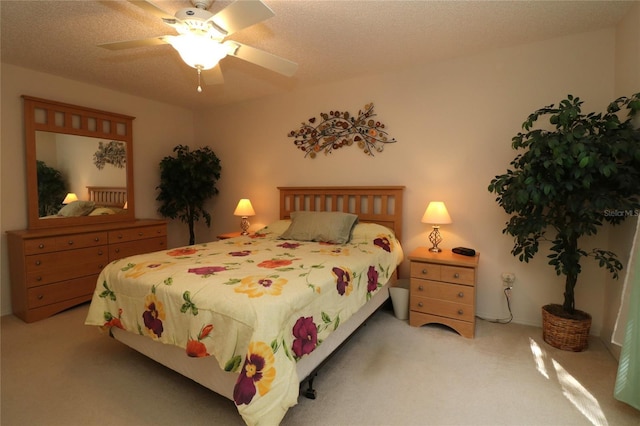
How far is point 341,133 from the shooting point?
347cm

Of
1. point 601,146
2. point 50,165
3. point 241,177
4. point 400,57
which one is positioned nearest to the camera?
point 601,146

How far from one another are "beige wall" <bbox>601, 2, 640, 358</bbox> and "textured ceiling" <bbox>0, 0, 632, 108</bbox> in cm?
13

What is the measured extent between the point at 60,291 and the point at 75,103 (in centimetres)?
207

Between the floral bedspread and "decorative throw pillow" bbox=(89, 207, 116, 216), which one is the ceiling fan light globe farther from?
"decorative throw pillow" bbox=(89, 207, 116, 216)

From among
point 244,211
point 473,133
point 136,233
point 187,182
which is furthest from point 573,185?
point 136,233

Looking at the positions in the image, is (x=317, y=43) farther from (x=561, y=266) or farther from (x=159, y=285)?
(x=561, y=266)

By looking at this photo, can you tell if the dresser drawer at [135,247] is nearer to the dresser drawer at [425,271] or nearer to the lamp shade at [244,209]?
the lamp shade at [244,209]

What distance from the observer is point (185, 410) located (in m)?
1.66

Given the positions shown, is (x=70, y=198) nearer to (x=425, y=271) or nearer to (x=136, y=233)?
(x=136, y=233)

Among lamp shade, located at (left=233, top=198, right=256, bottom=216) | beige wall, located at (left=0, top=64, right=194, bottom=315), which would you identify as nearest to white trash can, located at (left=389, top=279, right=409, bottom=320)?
lamp shade, located at (left=233, top=198, right=256, bottom=216)

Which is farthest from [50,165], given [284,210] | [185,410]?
[185,410]

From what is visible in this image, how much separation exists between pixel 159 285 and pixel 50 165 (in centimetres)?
262

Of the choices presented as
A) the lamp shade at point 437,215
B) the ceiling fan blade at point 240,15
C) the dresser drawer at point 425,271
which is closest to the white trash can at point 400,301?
the dresser drawer at point 425,271

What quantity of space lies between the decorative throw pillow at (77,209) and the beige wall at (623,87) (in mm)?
5003
